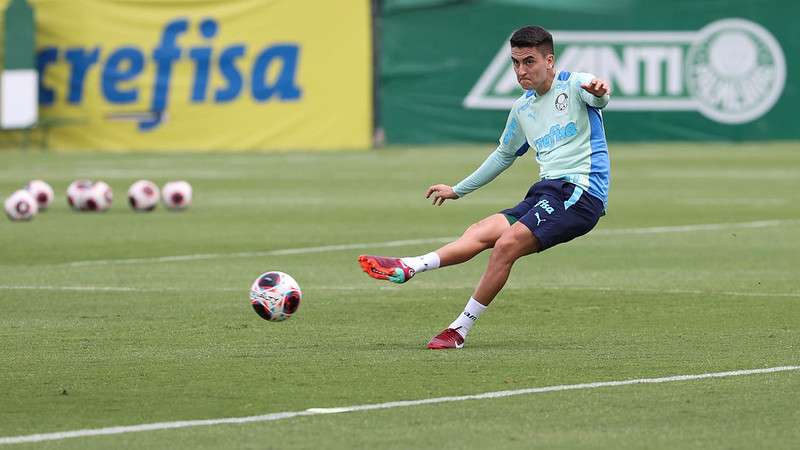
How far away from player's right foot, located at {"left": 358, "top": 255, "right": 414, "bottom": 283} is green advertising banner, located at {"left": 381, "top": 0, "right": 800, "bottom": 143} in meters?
27.0

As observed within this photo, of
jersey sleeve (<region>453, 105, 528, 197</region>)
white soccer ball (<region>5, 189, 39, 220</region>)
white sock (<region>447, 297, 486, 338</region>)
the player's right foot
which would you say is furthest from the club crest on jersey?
white soccer ball (<region>5, 189, 39, 220</region>)

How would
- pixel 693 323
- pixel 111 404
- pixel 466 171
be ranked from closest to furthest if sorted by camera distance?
pixel 111 404 → pixel 693 323 → pixel 466 171

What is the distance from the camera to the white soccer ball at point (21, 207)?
68.5 ft

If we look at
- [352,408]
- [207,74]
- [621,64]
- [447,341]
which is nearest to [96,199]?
[447,341]

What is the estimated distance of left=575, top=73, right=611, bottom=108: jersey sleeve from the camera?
10.3 metres

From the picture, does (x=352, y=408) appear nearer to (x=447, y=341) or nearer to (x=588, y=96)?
(x=447, y=341)

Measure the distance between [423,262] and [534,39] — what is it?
147 centimetres

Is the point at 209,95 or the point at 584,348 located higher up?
the point at 584,348

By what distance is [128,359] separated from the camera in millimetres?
9852

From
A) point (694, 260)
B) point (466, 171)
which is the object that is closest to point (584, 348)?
point (694, 260)

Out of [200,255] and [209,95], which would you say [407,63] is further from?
[200,255]

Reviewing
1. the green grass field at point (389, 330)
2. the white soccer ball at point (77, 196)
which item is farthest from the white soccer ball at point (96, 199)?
the green grass field at point (389, 330)

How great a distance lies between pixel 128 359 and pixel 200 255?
23.1 ft

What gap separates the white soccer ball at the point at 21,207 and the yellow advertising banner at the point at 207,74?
16025 mm
